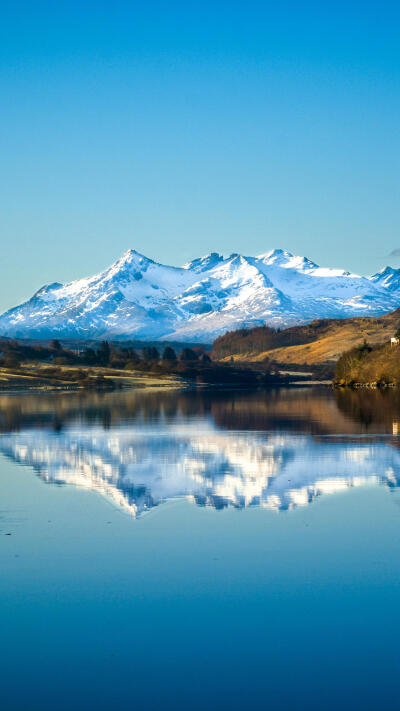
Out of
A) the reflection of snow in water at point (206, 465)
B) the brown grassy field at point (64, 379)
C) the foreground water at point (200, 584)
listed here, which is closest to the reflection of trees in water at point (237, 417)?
the reflection of snow in water at point (206, 465)

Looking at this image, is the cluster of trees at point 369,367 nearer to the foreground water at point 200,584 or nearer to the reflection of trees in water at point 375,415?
the reflection of trees in water at point 375,415

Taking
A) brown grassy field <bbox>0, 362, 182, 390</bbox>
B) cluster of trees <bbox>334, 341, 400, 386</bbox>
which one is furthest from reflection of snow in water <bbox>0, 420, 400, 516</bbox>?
brown grassy field <bbox>0, 362, 182, 390</bbox>

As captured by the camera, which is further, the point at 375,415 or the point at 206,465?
the point at 375,415

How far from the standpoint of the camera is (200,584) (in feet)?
61.1

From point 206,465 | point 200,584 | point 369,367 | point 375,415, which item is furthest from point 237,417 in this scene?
point 369,367

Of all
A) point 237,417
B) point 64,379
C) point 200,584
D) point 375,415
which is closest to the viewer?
point 200,584

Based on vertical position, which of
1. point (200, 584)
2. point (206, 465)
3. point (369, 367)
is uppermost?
point (369, 367)

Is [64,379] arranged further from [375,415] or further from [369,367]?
[375,415]

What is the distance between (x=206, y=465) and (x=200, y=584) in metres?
19.7

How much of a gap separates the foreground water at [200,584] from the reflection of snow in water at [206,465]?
176 mm

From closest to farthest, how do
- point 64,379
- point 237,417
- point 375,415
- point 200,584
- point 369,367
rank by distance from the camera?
point 200,584, point 375,415, point 237,417, point 369,367, point 64,379

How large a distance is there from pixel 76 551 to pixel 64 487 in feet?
35.2

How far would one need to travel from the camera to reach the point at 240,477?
112ft

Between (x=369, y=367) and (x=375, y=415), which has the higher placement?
(x=369, y=367)
